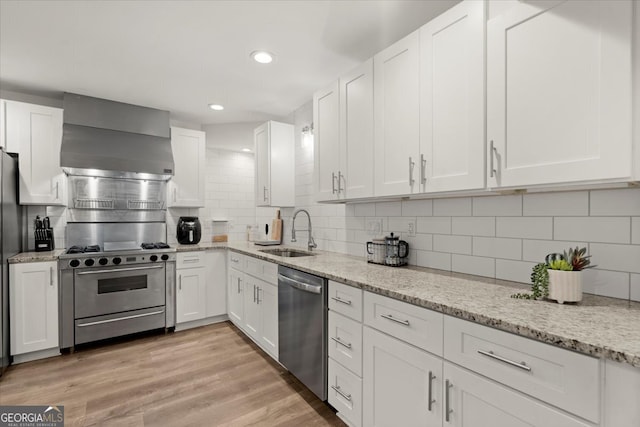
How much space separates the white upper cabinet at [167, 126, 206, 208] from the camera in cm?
378

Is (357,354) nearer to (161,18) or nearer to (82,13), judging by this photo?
(161,18)

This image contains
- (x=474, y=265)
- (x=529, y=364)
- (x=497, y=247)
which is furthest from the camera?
(x=474, y=265)

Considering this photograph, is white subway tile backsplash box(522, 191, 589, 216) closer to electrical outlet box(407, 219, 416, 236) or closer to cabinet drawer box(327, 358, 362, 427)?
electrical outlet box(407, 219, 416, 236)

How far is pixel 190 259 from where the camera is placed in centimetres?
351

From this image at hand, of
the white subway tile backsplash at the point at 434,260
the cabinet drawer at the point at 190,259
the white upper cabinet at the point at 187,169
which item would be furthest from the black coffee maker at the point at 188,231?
the white subway tile backsplash at the point at 434,260

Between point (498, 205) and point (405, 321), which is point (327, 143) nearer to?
point (498, 205)

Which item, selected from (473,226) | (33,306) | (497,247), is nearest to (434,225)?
(473,226)

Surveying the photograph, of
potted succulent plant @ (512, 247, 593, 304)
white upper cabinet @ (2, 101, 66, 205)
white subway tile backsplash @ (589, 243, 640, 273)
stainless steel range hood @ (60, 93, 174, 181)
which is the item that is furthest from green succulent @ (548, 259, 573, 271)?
white upper cabinet @ (2, 101, 66, 205)

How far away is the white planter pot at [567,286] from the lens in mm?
1196

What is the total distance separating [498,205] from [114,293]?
11.3ft

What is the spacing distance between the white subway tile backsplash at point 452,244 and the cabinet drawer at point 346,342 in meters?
0.77

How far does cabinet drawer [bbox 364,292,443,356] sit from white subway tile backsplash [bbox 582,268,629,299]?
745 millimetres

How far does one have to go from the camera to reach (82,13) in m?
1.92

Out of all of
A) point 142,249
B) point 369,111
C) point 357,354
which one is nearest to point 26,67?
point 142,249
